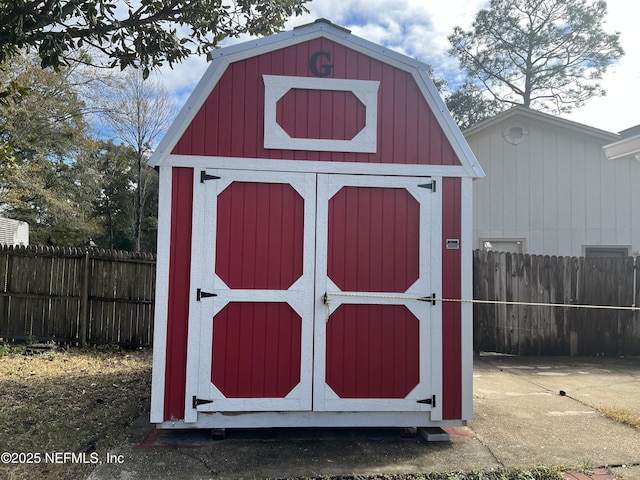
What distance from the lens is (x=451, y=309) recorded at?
3998 mm

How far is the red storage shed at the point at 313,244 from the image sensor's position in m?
3.80

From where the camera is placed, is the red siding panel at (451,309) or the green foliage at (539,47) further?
the green foliage at (539,47)

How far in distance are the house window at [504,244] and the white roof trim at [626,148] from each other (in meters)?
3.19

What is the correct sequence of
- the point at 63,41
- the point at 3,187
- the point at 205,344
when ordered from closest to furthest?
the point at 205,344 → the point at 63,41 → the point at 3,187

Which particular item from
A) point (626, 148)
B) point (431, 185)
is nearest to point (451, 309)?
point (431, 185)

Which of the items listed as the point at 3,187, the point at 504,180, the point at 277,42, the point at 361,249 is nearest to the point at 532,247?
the point at 504,180

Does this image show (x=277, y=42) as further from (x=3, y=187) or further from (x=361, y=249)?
(x=3, y=187)

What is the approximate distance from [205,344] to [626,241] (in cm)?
924

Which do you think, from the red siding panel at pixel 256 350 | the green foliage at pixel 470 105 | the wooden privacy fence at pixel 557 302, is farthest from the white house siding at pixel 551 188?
the green foliage at pixel 470 105

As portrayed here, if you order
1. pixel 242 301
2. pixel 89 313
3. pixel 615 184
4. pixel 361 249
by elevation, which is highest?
pixel 615 184

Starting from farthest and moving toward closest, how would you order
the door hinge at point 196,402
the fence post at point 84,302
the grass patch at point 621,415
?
the fence post at point 84,302 < the grass patch at point 621,415 < the door hinge at point 196,402

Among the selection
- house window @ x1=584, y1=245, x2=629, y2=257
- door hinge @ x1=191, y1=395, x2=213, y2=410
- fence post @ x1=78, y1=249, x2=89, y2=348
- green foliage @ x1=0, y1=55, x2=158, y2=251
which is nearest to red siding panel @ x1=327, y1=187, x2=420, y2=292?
door hinge @ x1=191, y1=395, x2=213, y2=410

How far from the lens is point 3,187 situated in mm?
17484

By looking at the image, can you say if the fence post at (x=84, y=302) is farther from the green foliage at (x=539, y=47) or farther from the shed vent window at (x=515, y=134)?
the green foliage at (x=539, y=47)
